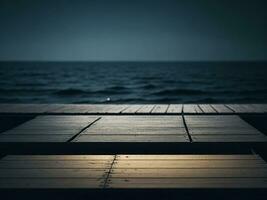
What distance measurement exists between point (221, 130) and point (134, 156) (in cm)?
212

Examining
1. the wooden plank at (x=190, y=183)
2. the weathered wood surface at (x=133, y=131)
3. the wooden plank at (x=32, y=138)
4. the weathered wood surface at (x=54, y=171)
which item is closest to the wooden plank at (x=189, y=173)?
the wooden plank at (x=190, y=183)

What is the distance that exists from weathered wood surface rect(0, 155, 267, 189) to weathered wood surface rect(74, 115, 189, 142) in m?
0.92

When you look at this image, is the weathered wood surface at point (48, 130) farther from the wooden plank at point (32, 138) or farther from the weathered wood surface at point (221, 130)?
the weathered wood surface at point (221, 130)

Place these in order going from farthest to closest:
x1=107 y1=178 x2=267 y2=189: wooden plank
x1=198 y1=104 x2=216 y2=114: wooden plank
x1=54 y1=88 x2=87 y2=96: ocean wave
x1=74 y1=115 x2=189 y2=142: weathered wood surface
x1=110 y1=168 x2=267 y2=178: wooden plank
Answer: x1=54 y1=88 x2=87 y2=96: ocean wave < x1=198 y1=104 x2=216 y2=114: wooden plank < x1=74 y1=115 x2=189 y2=142: weathered wood surface < x1=110 y1=168 x2=267 y2=178: wooden plank < x1=107 y1=178 x2=267 y2=189: wooden plank

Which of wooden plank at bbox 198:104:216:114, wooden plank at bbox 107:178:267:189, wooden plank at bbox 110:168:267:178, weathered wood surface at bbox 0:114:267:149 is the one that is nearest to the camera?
wooden plank at bbox 107:178:267:189

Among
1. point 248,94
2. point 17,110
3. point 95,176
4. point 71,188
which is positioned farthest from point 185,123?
point 248,94

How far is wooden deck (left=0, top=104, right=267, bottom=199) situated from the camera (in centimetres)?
348

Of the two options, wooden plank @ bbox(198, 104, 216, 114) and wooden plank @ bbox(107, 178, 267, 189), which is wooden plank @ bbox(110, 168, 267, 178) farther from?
wooden plank @ bbox(198, 104, 216, 114)

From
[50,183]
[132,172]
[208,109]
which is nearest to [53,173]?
[50,183]

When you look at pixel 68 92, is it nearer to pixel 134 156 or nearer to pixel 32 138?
pixel 32 138

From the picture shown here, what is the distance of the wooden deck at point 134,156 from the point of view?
3.48 metres

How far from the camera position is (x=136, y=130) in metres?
6.41

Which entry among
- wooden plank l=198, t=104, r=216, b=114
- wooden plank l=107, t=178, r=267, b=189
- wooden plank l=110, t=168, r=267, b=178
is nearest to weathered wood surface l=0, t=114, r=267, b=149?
wooden plank l=198, t=104, r=216, b=114
